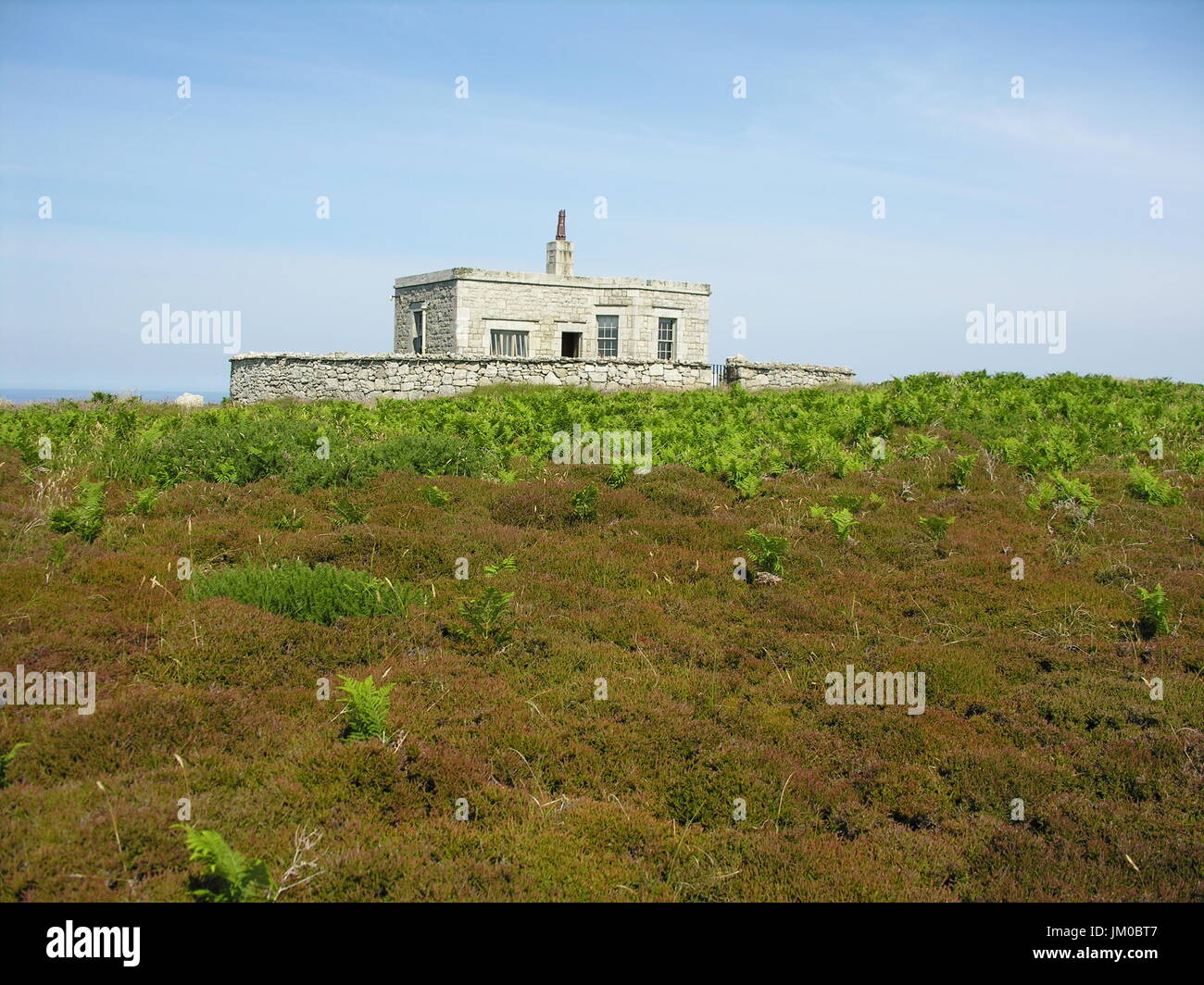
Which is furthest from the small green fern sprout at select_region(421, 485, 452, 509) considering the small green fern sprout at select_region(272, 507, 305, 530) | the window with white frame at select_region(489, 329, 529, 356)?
the window with white frame at select_region(489, 329, 529, 356)

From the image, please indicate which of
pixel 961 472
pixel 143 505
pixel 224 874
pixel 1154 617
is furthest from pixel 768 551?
pixel 143 505

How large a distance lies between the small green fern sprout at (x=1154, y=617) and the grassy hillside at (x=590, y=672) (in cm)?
6

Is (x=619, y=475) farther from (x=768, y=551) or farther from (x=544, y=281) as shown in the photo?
(x=544, y=281)

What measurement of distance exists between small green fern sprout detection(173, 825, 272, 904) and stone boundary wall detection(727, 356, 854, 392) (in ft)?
95.3

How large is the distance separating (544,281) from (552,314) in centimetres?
143

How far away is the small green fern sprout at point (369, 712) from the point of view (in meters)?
6.57

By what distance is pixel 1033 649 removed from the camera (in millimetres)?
8906

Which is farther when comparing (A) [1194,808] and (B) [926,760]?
(B) [926,760]

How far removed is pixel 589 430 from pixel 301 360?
16.0m

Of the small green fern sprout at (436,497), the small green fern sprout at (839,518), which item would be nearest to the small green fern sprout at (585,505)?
the small green fern sprout at (436,497)

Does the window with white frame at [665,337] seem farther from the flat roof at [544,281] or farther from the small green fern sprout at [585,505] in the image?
the small green fern sprout at [585,505]

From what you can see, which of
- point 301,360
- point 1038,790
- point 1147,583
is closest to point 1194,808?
point 1038,790

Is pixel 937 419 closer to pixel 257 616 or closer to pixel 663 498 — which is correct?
pixel 663 498

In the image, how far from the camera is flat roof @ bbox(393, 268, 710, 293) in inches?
1451
